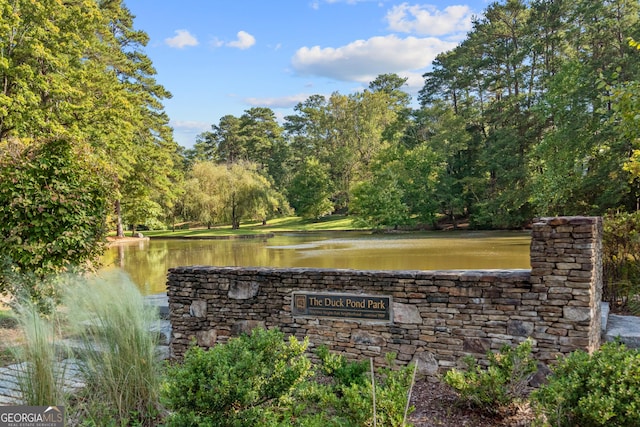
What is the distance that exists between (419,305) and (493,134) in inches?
A: 915

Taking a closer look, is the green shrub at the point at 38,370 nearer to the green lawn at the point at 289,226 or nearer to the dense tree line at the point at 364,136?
the dense tree line at the point at 364,136

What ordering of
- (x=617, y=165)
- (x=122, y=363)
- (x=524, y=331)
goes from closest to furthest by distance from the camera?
(x=122, y=363) < (x=524, y=331) < (x=617, y=165)

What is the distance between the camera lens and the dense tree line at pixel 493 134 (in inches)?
535

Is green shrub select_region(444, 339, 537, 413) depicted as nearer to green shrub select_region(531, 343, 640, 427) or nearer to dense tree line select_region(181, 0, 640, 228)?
green shrub select_region(531, 343, 640, 427)

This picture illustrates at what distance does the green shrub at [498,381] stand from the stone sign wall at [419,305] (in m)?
0.39

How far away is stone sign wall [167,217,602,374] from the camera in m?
3.43

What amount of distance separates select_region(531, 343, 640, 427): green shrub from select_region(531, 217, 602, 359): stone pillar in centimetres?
79

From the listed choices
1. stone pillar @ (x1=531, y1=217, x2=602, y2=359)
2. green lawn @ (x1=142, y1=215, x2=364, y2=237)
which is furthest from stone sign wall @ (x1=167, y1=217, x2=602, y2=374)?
green lawn @ (x1=142, y1=215, x2=364, y2=237)

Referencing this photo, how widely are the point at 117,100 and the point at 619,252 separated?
50.0ft

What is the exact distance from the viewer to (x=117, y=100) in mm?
14906

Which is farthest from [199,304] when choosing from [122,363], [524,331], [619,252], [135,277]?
[135,277]

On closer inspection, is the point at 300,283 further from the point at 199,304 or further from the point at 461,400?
the point at 461,400

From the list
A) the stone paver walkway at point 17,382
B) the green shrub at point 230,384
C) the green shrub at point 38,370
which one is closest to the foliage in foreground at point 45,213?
the stone paver walkway at point 17,382

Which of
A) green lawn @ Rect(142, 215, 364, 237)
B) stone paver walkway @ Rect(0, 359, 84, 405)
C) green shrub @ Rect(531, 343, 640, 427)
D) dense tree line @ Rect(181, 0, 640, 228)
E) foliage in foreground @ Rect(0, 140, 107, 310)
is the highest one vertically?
dense tree line @ Rect(181, 0, 640, 228)
